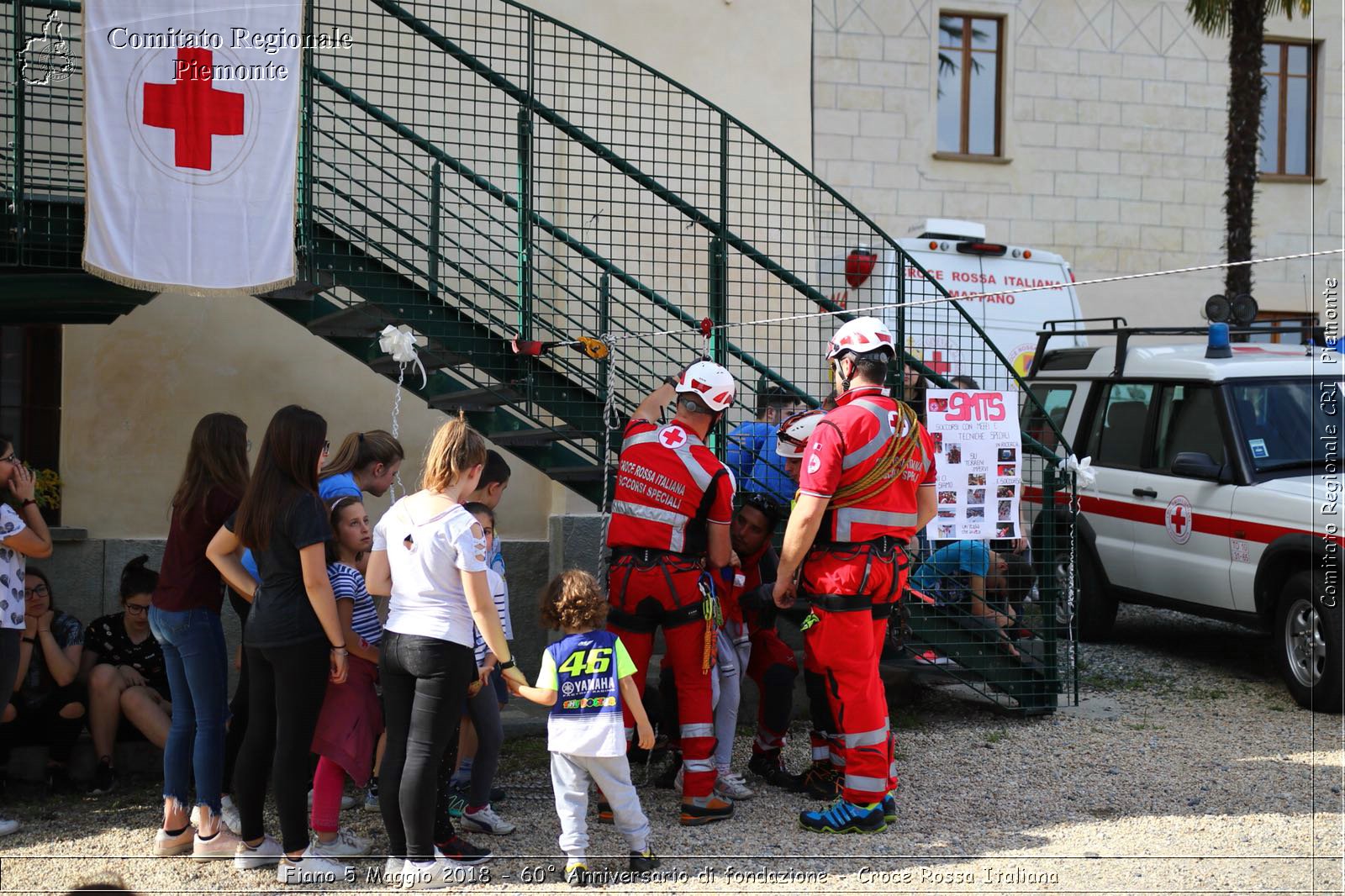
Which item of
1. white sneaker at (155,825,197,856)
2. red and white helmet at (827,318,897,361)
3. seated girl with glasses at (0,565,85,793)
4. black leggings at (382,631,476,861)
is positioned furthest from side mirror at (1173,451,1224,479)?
seated girl with glasses at (0,565,85,793)

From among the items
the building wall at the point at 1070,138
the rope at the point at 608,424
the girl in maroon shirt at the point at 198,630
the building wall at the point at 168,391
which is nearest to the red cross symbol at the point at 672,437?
the rope at the point at 608,424

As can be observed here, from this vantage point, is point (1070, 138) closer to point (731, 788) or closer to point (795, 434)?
point (795, 434)

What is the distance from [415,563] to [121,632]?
7.16 feet

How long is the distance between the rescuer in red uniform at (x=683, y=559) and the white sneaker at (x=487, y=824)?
2.29 feet

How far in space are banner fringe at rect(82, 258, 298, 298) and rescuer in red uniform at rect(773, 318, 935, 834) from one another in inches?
103

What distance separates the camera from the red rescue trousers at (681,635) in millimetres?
5422

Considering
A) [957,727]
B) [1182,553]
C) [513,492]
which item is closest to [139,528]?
[513,492]

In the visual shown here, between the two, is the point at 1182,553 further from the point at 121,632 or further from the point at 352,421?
the point at 121,632

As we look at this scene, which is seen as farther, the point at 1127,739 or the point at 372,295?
the point at 1127,739

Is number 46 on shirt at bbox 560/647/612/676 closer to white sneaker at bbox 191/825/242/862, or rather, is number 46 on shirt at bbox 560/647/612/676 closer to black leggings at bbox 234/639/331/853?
black leggings at bbox 234/639/331/853

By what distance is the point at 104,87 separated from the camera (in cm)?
579

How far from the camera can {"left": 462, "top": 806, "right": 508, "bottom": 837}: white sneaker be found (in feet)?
17.1

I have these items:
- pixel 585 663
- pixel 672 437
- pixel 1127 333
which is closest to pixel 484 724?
pixel 585 663

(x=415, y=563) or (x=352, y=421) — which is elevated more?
(x=352, y=421)
